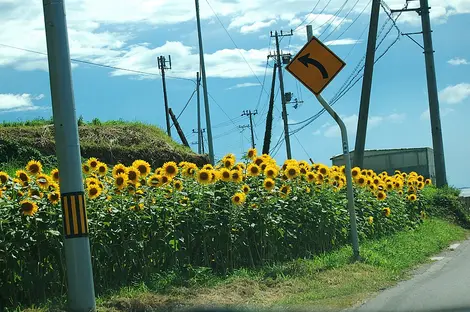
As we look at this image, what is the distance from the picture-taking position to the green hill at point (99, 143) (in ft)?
62.5

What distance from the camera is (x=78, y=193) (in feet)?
23.3

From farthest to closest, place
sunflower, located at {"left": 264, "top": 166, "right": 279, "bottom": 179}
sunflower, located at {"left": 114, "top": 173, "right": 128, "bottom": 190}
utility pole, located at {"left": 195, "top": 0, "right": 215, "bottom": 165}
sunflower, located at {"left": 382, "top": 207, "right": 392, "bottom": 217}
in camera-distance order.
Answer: utility pole, located at {"left": 195, "top": 0, "right": 215, "bottom": 165} < sunflower, located at {"left": 382, "top": 207, "right": 392, "bottom": 217} < sunflower, located at {"left": 264, "top": 166, "right": 279, "bottom": 179} < sunflower, located at {"left": 114, "top": 173, "right": 128, "bottom": 190}

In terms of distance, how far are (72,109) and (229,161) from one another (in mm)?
3978

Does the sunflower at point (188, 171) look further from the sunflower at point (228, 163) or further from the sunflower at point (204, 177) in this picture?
the sunflower at point (228, 163)

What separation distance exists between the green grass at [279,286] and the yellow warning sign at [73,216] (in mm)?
899

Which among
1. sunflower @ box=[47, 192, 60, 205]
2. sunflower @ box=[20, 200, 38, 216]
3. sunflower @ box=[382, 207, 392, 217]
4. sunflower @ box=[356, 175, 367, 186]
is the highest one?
sunflower @ box=[47, 192, 60, 205]

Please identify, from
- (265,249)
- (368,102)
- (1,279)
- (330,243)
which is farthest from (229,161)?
(368,102)

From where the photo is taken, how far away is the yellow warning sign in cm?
705

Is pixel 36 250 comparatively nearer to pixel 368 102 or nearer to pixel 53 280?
pixel 53 280

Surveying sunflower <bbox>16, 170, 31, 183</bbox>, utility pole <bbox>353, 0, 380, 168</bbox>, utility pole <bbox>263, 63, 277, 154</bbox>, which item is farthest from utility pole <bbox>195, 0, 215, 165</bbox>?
sunflower <bbox>16, 170, 31, 183</bbox>

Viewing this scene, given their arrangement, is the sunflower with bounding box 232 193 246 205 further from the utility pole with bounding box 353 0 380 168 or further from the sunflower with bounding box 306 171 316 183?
the utility pole with bounding box 353 0 380 168

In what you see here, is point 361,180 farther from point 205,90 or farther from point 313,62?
point 205,90

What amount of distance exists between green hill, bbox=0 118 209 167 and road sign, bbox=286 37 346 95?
10026mm

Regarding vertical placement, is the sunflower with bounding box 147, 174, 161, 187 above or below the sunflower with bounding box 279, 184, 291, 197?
above
